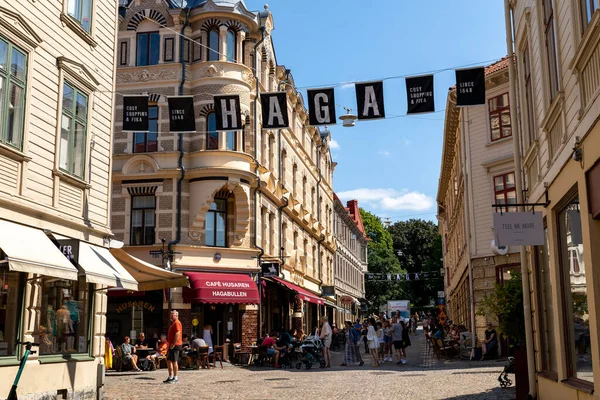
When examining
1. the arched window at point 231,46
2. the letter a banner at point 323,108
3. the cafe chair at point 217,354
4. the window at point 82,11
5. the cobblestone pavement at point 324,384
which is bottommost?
the cobblestone pavement at point 324,384

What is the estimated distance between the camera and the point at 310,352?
79.7 ft

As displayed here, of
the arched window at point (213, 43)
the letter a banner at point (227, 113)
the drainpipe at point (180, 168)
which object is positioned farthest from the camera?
the arched window at point (213, 43)

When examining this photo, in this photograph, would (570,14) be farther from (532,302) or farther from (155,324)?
(155,324)

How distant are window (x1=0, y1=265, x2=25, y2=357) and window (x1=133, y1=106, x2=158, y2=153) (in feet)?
55.7

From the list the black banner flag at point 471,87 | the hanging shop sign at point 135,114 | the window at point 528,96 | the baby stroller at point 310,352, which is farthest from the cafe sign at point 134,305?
the window at point 528,96

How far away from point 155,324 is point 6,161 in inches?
669

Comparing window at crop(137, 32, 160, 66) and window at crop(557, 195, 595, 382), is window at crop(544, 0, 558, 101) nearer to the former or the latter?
window at crop(557, 195, 595, 382)

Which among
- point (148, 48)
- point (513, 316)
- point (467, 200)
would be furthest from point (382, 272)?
point (513, 316)

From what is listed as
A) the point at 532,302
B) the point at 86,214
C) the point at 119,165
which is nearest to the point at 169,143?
the point at 119,165

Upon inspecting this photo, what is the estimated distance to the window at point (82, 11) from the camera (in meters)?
13.9

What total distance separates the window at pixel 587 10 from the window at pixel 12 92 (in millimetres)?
8655

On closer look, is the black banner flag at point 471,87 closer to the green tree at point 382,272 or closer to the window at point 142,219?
the window at point 142,219

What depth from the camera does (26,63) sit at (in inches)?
476

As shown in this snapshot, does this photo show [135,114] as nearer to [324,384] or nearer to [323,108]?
[323,108]
